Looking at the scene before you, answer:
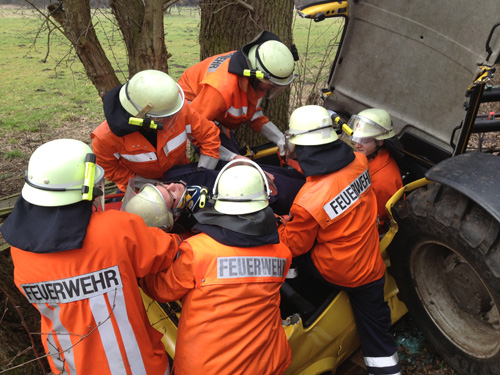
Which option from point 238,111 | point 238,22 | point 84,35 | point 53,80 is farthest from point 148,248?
point 53,80

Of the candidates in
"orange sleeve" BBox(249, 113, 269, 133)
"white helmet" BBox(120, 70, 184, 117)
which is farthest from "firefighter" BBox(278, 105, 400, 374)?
"orange sleeve" BBox(249, 113, 269, 133)

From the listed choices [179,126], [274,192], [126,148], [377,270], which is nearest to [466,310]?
[377,270]

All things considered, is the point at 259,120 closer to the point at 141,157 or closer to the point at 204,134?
the point at 204,134

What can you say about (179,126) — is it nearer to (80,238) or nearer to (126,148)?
(126,148)

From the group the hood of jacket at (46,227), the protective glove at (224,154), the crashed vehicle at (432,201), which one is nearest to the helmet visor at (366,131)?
the crashed vehicle at (432,201)

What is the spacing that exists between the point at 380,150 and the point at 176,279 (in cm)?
204

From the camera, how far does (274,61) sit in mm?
3219

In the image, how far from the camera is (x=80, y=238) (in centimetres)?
172

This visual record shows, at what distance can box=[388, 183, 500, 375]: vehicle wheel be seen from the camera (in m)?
2.29

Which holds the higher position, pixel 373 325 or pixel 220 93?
pixel 220 93

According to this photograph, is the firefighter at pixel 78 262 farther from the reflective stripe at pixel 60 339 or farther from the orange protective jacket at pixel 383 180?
the orange protective jacket at pixel 383 180

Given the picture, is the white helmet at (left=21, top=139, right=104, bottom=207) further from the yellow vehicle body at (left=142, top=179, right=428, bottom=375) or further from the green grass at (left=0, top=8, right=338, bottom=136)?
the green grass at (left=0, top=8, right=338, bottom=136)

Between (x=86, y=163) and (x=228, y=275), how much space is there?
860mm

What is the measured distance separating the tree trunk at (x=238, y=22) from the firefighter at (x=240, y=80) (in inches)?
31.2
